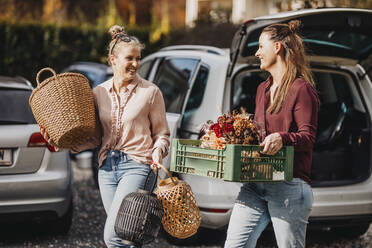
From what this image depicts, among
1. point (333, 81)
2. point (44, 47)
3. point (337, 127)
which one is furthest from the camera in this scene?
point (44, 47)

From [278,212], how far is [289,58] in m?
0.87

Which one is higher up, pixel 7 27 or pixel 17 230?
pixel 7 27

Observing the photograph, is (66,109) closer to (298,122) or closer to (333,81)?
(298,122)

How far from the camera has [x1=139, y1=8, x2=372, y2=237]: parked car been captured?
4219 millimetres

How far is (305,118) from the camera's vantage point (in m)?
2.78

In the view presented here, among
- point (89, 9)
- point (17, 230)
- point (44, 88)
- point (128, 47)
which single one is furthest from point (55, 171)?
point (89, 9)

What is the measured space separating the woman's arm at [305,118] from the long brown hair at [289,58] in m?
0.10

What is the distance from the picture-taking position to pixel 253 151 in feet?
8.83

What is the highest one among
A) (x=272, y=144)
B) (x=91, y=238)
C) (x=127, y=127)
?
(x=272, y=144)

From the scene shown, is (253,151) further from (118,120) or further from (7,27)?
(7,27)

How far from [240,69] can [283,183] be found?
1760 millimetres

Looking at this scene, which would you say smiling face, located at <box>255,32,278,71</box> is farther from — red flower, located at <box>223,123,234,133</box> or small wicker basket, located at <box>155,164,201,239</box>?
small wicker basket, located at <box>155,164,201,239</box>

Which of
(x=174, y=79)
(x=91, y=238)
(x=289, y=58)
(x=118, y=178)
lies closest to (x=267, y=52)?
(x=289, y=58)

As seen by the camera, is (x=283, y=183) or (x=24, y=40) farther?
(x=24, y=40)
